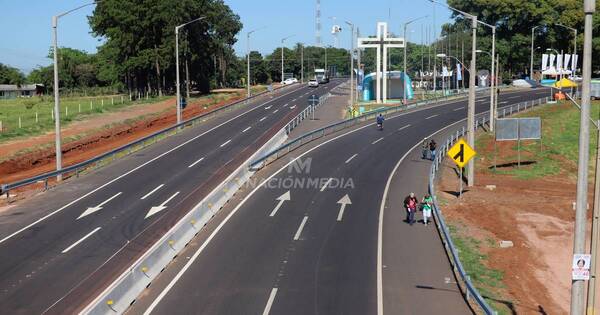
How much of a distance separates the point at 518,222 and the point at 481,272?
10.1m

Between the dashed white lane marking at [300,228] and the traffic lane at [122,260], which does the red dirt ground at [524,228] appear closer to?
the dashed white lane marking at [300,228]

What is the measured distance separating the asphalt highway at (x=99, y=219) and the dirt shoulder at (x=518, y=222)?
12.0m

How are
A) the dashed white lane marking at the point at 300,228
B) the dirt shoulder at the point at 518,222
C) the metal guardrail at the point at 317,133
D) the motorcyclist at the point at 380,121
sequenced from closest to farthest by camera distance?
the dirt shoulder at the point at 518,222, the dashed white lane marking at the point at 300,228, the metal guardrail at the point at 317,133, the motorcyclist at the point at 380,121

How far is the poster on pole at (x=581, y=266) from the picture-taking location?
525 inches

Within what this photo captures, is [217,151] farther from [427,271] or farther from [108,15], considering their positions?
[108,15]

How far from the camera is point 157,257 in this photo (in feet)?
71.5

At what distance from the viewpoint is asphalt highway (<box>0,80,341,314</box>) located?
67.4 ft

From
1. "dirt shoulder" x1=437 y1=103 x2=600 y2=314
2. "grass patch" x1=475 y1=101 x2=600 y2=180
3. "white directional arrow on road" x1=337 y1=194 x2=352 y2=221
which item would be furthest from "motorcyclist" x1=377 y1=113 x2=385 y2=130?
"white directional arrow on road" x1=337 y1=194 x2=352 y2=221

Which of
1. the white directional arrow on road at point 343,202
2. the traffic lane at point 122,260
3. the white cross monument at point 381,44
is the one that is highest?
the white cross monument at point 381,44

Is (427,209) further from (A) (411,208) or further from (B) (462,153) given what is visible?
(B) (462,153)

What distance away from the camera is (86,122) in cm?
6456

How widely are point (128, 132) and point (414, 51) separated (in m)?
124

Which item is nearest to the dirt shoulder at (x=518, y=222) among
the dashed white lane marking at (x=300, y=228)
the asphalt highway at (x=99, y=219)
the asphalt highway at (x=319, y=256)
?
the asphalt highway at (x=319, y=256)

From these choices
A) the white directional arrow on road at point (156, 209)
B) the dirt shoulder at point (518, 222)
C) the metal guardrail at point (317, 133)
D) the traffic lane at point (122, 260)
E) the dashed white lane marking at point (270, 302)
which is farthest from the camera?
the metal guardrail at point (317, 133)
